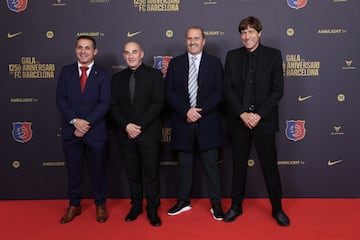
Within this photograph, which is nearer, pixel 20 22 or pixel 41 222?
pixel 41 222

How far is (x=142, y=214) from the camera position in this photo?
11.4ft

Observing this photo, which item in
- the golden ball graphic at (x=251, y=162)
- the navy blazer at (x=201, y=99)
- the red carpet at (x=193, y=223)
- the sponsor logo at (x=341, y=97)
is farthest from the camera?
the golden ball graphic at (x=251, y=162)

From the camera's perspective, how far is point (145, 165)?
328 cm

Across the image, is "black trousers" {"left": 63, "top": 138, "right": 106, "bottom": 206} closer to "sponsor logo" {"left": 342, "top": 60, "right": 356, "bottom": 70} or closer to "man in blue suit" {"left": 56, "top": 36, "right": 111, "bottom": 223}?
"man in blue suit" {"left": 56, "top": 36, "right": 111, "bottom": 223}

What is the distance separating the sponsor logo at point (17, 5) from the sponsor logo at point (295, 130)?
9.43 ft

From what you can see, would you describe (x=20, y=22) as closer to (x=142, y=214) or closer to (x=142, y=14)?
(x=142, y=14)

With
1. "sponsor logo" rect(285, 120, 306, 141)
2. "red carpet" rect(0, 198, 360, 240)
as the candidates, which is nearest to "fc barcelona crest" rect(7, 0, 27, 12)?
"red carpet" rect(0, 198, 360, 240)

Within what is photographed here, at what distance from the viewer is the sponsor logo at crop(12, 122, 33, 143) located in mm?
3887

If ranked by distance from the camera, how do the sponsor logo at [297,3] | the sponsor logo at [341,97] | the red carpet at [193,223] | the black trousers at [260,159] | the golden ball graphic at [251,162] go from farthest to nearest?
1. the golden ball graphic at [251,162]
2. the sponsor logo at [341,97]
3. the sponsor logo at [297,3]
4. the black trousers at [260,159]
5. the red carpet at [193,223]

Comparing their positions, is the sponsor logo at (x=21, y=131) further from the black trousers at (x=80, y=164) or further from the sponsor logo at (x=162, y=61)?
the sponsor logo at (x=162, y=61)

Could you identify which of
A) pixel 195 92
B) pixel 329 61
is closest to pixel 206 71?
pixel 195 92

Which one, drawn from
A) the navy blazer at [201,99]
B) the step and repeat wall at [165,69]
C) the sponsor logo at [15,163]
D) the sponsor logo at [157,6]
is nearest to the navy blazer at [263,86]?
the navy blazer at [201,99]

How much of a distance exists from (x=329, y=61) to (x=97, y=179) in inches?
99.0

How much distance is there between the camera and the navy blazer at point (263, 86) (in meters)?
3.11
